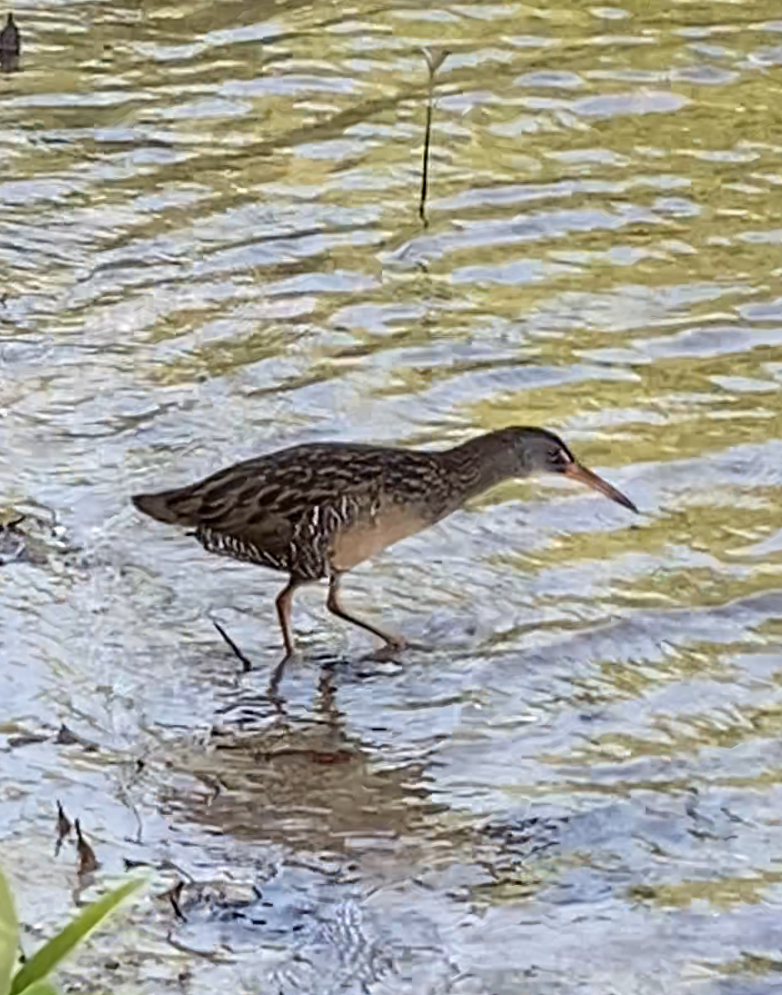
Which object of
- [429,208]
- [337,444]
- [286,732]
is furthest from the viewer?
[429,208]

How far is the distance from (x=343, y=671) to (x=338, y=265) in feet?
8.59

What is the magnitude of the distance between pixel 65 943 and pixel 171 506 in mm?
4496

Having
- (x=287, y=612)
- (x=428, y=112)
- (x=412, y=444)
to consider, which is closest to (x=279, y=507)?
(x=287, y=612)

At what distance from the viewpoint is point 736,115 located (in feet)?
32.7

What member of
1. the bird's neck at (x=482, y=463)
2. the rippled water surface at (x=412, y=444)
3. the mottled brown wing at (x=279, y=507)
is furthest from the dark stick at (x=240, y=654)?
the bird's neck at (x=482, y=463)

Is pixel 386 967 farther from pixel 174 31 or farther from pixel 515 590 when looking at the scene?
pixel 174 31

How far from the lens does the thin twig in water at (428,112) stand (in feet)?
30.2

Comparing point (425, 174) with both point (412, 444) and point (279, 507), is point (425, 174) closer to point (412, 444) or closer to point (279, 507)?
point (412, 444)

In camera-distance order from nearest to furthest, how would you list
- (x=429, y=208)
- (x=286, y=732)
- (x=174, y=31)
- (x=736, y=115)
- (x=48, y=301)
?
(x=286, y=732) → (x=48, y=301) → (x=429, y=208) → (x=736, y=115) → (x=174, y=31)

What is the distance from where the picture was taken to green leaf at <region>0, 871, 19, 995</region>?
2105 mm

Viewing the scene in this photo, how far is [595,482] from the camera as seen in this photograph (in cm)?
698

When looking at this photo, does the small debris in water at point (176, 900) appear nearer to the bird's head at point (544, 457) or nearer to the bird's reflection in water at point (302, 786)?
the bird's reflection in water at point (302, 786)

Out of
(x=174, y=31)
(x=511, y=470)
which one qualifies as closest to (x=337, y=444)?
(x=511, y=470)

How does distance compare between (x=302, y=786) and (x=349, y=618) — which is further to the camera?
(x=349, y=618)
